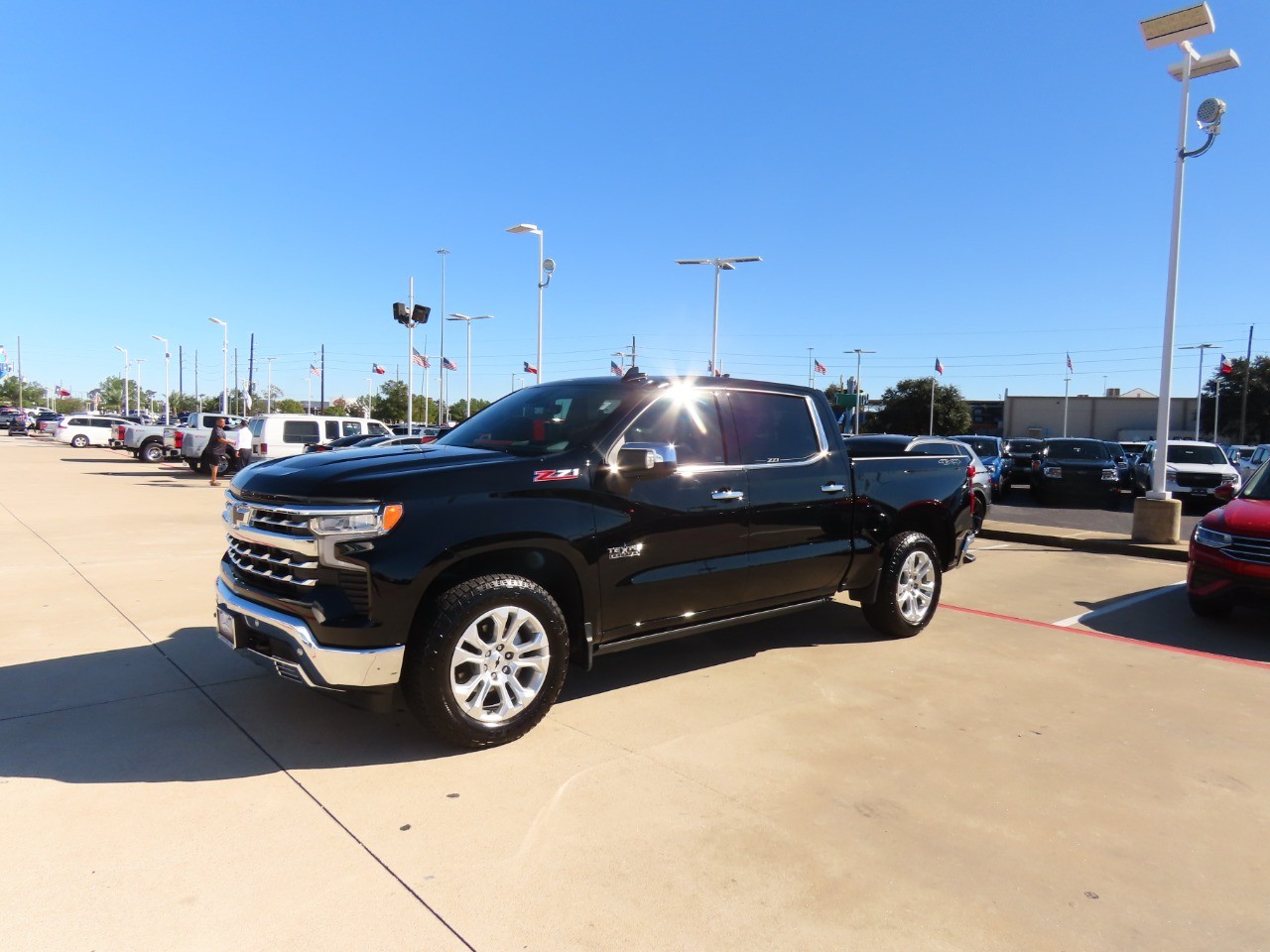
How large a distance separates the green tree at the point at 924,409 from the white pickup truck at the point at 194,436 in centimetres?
6197

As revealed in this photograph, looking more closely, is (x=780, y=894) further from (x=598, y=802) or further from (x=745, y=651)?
(x=745, y=651)

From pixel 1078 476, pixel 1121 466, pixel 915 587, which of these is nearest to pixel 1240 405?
pixel 1121 466

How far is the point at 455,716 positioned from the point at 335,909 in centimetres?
117

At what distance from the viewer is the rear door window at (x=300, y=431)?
20.7 m

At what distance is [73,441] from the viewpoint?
39.7 meters

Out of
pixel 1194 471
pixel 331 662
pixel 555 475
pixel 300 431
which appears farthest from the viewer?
pixel 300 431

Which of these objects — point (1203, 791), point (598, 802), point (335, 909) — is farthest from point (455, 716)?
point (1203, 791)

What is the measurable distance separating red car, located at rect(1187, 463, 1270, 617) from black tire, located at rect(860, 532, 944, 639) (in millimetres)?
2282

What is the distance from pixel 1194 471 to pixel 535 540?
19370 mm

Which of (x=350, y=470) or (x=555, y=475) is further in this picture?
(x=555, y=475)

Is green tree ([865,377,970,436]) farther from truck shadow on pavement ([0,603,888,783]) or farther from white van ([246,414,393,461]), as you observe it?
truck shadow on pavement ([0,603,888,783])

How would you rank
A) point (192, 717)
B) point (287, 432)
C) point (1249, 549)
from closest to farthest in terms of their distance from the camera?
1. point (192, 717)
2. point (1249, 549)
3. point (287, 432)

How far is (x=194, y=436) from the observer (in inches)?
939

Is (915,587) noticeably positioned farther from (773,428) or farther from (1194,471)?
A: (1194,471)
